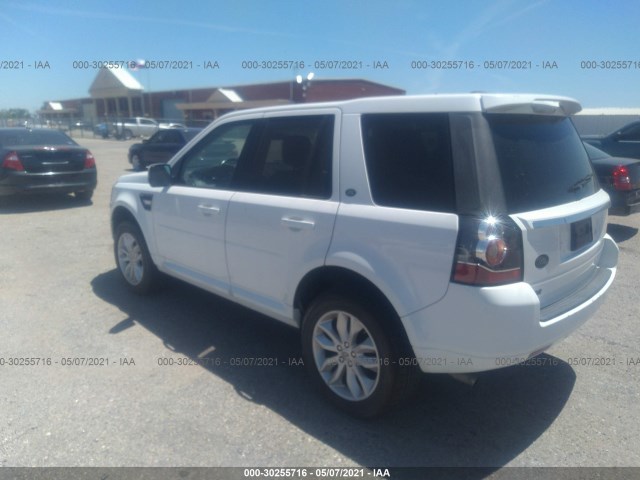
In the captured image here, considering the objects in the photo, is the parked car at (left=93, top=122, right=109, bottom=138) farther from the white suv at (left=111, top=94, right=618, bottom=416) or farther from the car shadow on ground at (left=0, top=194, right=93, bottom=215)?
the white suv at (left=111, top=94, right=618, bottom=416)

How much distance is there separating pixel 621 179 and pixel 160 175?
6.39 m

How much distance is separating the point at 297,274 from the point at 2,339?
9.35 feet

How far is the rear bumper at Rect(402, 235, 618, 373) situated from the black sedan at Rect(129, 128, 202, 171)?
1460 cm

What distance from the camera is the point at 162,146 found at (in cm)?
1667

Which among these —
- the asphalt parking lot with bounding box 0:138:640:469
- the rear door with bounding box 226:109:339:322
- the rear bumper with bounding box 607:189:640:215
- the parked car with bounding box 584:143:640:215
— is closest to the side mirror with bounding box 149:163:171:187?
the rear door with bounding box 226:109:339:322

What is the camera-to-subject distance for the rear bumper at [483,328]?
A: 2541mm

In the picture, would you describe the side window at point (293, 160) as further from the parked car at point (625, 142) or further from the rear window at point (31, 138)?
the parked car at point (625, 142)

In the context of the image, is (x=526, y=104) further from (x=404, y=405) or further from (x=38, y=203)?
(x=38, y=203)

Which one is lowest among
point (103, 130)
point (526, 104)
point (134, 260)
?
point (134, 260)

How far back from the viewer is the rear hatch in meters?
2.67

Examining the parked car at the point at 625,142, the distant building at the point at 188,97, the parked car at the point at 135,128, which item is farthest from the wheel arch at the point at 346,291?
the parked car at the point at 135,128

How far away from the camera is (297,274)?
335cm

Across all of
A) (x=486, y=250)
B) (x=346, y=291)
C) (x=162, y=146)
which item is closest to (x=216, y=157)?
(x=346, y=291)

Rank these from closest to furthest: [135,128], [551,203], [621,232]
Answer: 1. [551,203]
2. [621,232]
3. [135,128]
